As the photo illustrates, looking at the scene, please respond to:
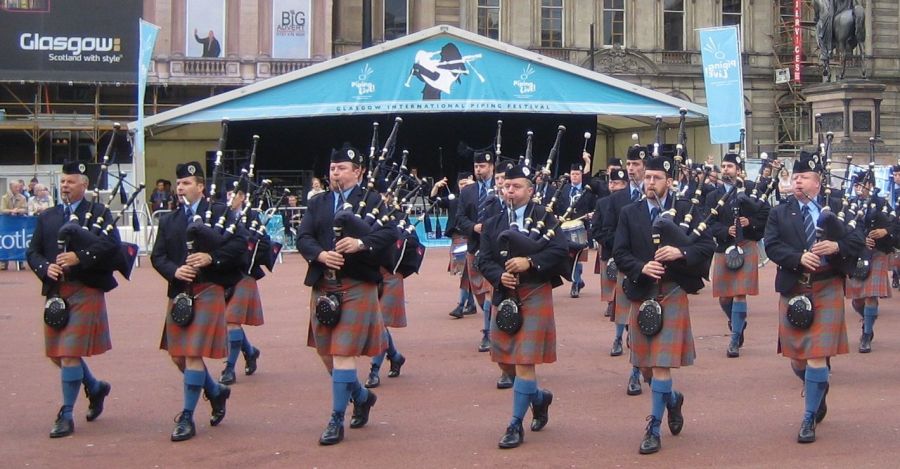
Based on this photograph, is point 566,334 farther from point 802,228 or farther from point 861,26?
point 861,26

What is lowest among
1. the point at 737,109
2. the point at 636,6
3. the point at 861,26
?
the point at 737,109

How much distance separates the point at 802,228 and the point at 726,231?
3626 mm

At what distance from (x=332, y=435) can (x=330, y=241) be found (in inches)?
48.5

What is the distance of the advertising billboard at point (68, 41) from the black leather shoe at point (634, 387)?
27.5 meters

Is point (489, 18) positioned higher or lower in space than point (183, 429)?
higher

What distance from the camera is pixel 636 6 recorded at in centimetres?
4138

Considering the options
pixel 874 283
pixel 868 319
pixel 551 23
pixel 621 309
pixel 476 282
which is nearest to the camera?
pixel 621 309

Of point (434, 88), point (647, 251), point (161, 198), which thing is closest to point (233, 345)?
point (647, 251)

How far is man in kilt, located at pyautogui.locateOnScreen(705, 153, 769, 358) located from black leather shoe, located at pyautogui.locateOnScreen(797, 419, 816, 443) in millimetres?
3518

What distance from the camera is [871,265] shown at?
11.5 m

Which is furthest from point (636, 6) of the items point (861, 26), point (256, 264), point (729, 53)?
point (256, 264)

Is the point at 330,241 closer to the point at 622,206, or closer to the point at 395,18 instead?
the point at 622,206

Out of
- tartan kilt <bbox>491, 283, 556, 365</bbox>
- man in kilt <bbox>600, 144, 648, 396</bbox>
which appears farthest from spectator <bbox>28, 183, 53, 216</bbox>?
tartan kilt <bbox>491, 283, 556, 365</bbox>

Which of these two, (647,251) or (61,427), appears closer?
(647,251)
